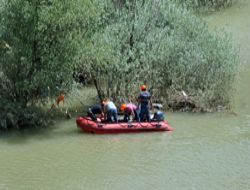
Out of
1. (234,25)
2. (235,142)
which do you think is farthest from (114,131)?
(234,25)

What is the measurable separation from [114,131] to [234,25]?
53.1ft

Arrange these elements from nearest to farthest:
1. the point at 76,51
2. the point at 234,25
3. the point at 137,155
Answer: the point at 137,155, the point at 76,51, the point at 234,25

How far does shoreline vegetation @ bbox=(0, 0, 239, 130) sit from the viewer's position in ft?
68.0

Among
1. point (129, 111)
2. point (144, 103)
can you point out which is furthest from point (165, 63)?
point (129, 111)

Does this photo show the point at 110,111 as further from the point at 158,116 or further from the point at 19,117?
the point at 19,117

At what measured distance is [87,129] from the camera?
69.4 feet

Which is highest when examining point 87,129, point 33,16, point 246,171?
point 33,16

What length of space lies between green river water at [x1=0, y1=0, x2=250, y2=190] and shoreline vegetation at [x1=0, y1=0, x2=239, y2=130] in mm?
965

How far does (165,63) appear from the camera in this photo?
23656 millimetres

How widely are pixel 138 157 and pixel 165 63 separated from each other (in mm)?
5589

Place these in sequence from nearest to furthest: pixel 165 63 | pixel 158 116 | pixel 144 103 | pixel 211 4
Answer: pixel 144 103, pixel 158 116, pixel 165 63, pixel 211 4

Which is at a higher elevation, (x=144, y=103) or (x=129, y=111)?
(x=144, y=103)

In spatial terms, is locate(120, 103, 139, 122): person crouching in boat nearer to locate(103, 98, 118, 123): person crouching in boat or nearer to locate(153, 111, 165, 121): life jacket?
locate(103, 98, 118, 123): person crouching in boat

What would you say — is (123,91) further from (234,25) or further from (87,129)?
(234,25)
